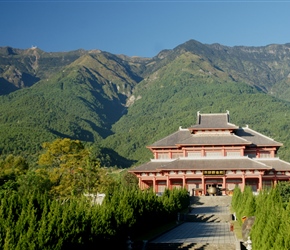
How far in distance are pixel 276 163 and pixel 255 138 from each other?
3504mm

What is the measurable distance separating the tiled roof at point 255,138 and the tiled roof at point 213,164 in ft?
10.8

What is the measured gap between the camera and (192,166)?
41.2 m

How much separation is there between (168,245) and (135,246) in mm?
1263

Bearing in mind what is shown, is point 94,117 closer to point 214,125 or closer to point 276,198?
point 214,125

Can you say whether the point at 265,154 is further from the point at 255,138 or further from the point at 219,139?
the point at 219,139

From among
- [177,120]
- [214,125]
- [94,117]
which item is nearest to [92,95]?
[94,117]

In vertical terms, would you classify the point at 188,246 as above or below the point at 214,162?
below

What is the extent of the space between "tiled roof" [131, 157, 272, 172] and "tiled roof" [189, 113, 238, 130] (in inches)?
122

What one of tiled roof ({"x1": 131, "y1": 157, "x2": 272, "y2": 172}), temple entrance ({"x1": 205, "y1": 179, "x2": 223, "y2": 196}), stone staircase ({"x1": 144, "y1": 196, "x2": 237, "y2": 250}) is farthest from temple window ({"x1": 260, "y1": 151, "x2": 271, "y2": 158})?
stone staircase ({"x1": 144, "y1": 196, "x2": 237, "y2": 250})

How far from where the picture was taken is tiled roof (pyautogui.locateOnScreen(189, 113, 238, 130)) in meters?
43.8

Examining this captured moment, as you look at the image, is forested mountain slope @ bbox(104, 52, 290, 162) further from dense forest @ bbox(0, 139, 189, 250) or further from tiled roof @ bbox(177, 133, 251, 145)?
dense forest @ bbox(0, 139, 189, 250)

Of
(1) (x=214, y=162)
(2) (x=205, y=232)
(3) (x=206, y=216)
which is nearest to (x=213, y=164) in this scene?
(1) (x=214, y=162)

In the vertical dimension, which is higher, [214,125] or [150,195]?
[214,125]

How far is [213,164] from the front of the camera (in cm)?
4150
